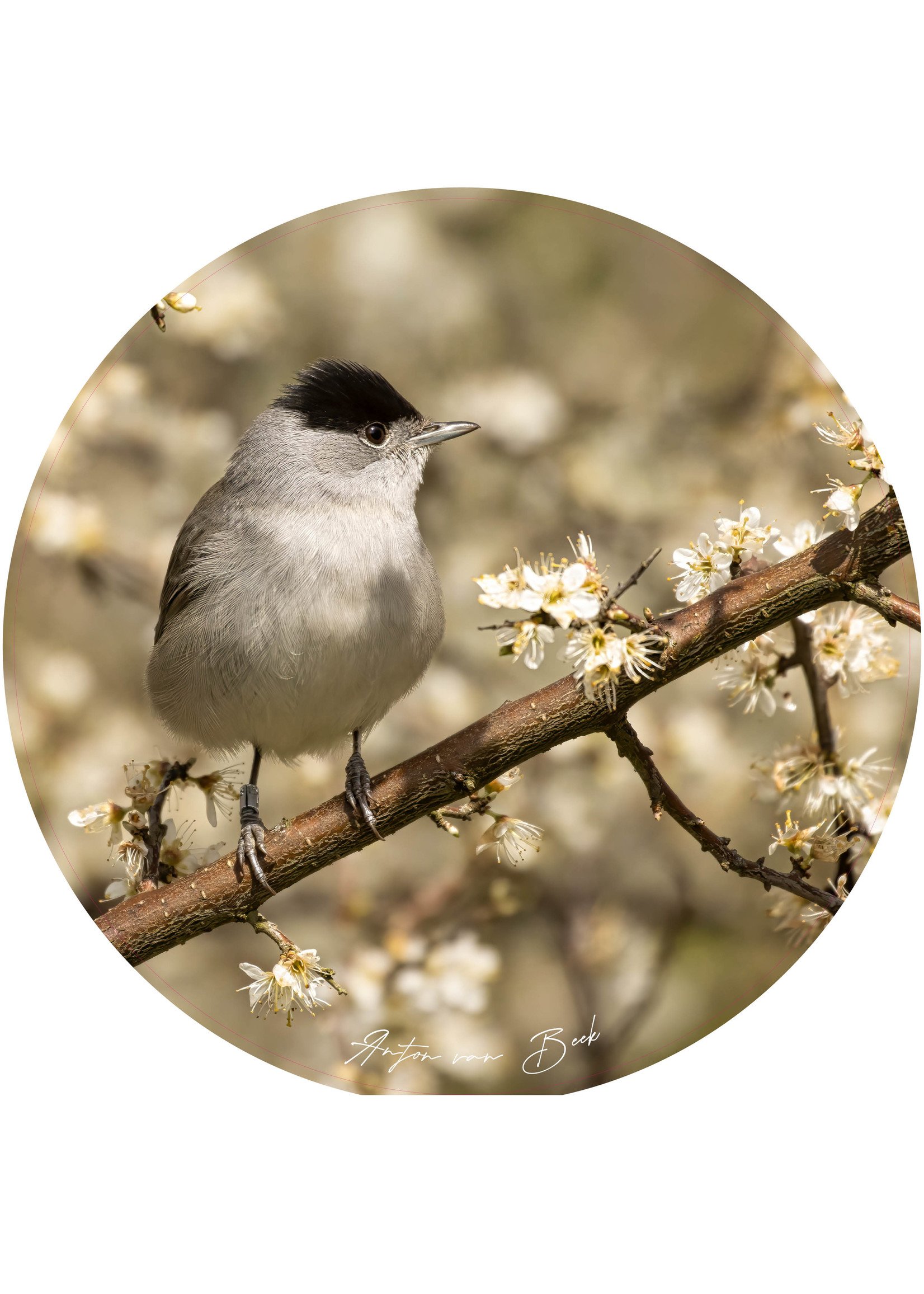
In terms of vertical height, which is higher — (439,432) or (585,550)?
(439,432)

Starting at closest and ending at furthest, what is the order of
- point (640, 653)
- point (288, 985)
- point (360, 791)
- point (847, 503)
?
1. point (640, 653)
2. point (847, 503)
3. point (288, 985)
4. point (360, 791)

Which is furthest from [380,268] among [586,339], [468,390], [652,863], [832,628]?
[652,863]

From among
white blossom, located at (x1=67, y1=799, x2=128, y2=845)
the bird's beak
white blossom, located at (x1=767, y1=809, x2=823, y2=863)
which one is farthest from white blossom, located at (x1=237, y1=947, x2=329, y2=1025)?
the bird's beak

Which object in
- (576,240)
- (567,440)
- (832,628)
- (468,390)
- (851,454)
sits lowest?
(832,628)

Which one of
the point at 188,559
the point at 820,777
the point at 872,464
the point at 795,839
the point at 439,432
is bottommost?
the point at 795,839

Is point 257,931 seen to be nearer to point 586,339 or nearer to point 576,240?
point 586,339

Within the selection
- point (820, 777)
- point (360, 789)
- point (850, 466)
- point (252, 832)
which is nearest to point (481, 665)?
point (360, 789)

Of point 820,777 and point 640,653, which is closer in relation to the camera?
point 640,653

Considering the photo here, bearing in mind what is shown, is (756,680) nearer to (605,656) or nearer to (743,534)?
(743,534)
